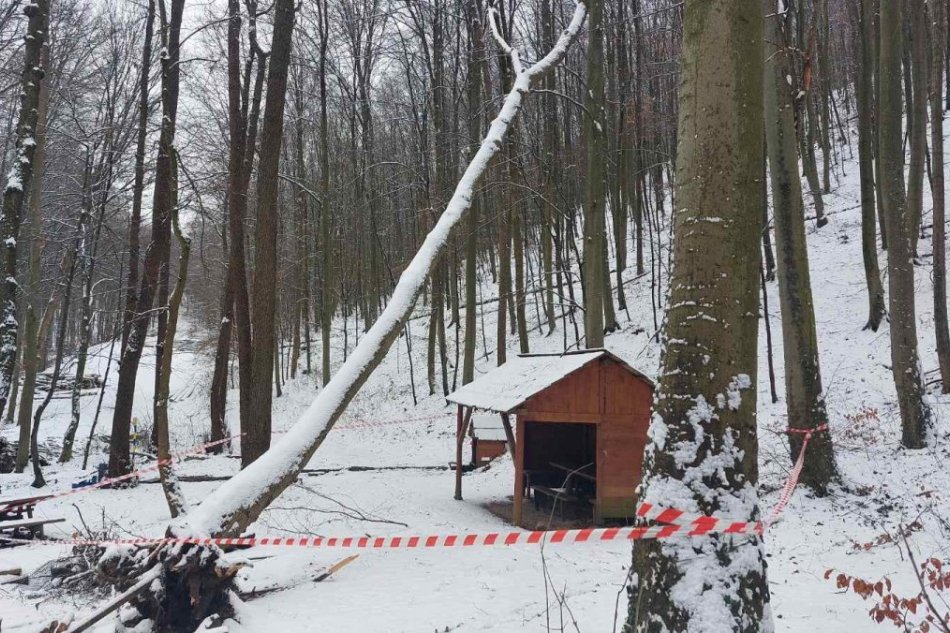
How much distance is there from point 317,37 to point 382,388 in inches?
460

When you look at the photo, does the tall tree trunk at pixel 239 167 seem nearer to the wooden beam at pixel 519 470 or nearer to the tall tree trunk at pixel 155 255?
the tall tree trunk at pixel 155 255

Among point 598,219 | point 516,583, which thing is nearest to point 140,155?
point 598,219

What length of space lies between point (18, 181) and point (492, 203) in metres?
19.2

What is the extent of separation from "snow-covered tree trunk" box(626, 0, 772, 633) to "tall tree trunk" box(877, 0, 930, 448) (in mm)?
6760

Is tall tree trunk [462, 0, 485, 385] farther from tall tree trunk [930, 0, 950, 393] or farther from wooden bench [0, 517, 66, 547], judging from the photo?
wooden bench [0, 517, 66, 547]

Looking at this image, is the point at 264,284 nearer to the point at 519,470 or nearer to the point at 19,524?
the point at 519,470

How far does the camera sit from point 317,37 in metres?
22.4

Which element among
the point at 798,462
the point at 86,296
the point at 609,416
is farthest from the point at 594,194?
the point at 86,296

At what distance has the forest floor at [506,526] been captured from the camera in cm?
568

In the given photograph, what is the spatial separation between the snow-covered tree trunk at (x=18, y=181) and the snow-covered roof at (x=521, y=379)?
6.47 m

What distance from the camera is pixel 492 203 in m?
26.8

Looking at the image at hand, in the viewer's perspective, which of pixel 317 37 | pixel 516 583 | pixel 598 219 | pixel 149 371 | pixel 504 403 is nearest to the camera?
pixel 516 583

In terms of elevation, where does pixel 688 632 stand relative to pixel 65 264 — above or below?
below

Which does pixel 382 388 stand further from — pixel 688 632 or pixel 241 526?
pixel 688 632
